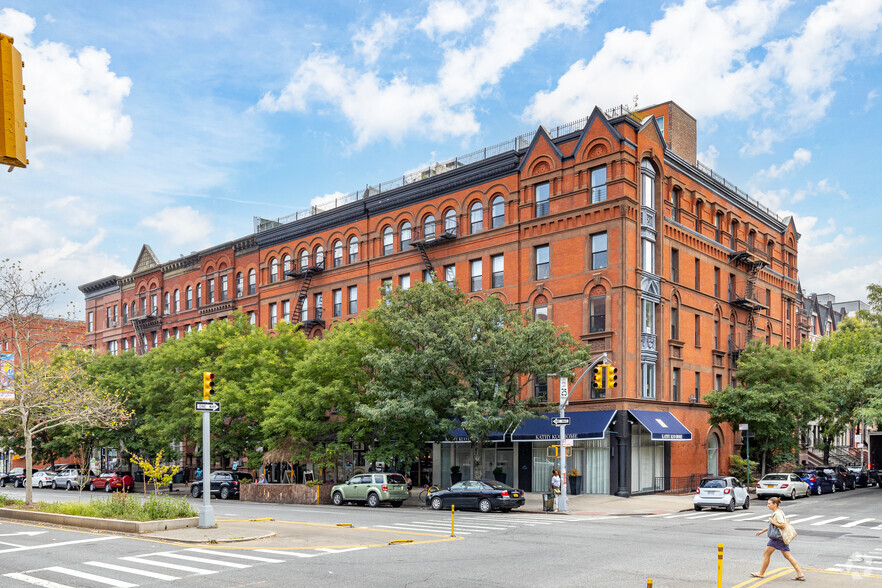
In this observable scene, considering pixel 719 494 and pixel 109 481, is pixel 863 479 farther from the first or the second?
pixel 109 481

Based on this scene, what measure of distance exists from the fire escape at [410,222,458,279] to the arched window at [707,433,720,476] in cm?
2018

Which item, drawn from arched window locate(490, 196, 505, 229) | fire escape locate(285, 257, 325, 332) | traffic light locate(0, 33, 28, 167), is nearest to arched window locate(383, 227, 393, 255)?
fire escape locate(285, 257, 325, 332)

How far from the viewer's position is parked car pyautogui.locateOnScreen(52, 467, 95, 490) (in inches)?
2231

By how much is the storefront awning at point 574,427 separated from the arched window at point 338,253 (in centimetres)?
2048

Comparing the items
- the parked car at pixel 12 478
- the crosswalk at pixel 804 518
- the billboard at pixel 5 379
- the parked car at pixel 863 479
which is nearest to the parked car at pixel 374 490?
the crosswalk at pixel 804 518

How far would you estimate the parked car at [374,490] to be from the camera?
3678cm

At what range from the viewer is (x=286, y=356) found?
4731 cm

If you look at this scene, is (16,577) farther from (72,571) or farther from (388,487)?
(388,487)

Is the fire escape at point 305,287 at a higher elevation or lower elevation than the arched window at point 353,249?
lower

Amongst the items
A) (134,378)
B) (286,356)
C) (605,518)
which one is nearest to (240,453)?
(286,356)

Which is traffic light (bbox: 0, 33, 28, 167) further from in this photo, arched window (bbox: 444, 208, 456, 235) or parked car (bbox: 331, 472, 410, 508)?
arched window (bbox: 444, 208, 456, 235)

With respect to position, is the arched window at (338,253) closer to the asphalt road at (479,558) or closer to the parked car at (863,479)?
the asphalt road at (479,558)

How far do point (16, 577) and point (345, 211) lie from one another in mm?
41242

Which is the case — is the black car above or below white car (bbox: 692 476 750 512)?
below
